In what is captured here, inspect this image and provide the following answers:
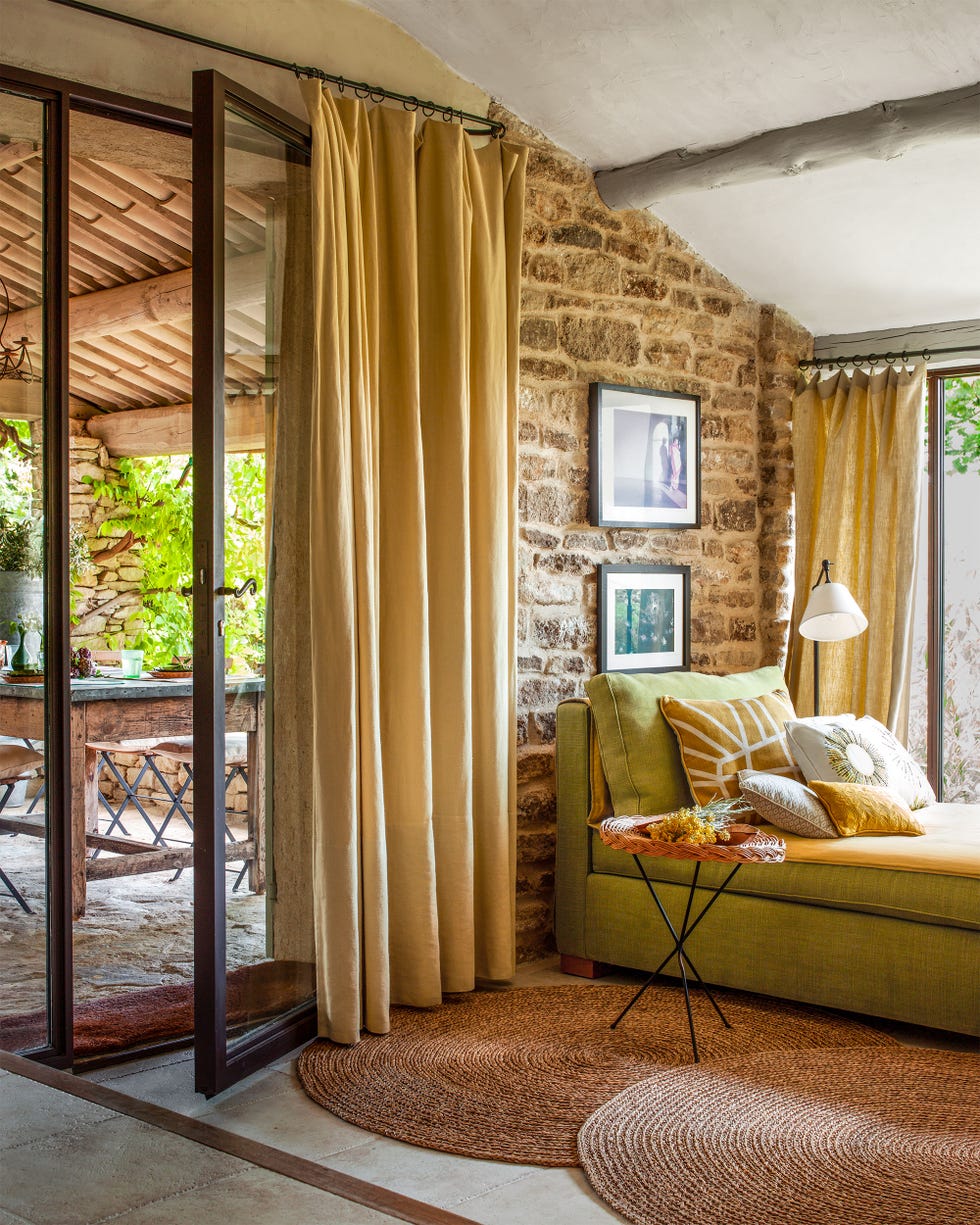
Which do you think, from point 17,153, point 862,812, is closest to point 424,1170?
point 862,812

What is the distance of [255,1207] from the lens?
166cm

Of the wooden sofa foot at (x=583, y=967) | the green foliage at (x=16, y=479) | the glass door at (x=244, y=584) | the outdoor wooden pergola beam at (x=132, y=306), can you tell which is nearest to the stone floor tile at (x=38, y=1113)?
the glass door at (x=244, y=584)

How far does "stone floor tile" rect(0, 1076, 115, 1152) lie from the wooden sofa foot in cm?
229

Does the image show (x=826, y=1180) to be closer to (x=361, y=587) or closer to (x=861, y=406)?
(x=361, y=587)

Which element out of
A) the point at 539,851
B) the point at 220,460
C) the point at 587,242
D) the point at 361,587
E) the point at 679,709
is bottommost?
the point at 539,851

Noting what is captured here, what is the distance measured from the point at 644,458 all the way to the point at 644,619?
59 centimetres

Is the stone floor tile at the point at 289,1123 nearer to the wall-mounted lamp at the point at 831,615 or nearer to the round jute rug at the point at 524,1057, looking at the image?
the round jute rug at the point at 524,1057

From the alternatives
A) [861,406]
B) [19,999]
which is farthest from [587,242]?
[19,999]

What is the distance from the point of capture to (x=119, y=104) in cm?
322

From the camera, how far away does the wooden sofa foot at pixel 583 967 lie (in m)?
4.08

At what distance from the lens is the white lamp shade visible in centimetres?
469

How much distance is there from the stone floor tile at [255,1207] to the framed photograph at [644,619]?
2.94 meters

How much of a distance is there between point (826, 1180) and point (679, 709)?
175 centimetres

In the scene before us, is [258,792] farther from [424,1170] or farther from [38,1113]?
[38,1113]
